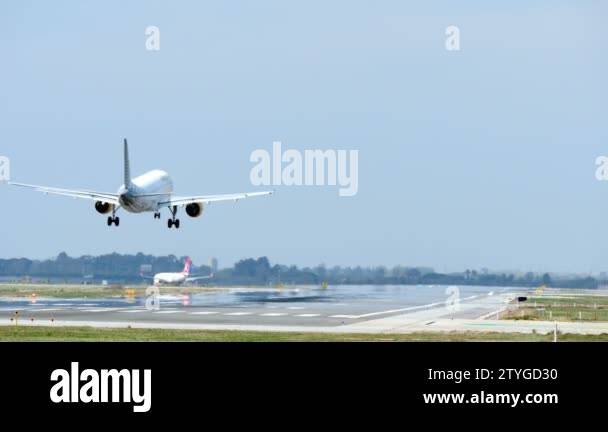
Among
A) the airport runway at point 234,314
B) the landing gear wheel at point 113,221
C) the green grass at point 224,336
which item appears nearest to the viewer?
the green grass at point 224,336

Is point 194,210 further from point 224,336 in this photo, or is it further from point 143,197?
point 224,336

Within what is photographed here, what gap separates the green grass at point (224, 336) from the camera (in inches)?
2778

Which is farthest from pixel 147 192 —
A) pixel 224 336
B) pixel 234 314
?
pixel 224 336

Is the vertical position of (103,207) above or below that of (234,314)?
above

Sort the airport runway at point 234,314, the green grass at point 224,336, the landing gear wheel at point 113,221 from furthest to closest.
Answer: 1. the landing gear wheel at point 113,221
2. the airport runway at point 234,314
3. the green grass at point 224,336

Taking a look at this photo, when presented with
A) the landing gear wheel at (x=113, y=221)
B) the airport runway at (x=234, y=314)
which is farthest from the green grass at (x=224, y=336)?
the landing gear wheel at (x=113, y=221)

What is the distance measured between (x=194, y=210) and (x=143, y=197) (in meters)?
7.36

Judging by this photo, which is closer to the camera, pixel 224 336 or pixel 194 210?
pixel 224 336

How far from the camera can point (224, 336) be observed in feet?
239

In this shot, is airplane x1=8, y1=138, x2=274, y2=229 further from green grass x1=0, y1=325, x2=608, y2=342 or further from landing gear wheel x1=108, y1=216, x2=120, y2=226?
green grass x1=0, y1=325, x2=608, y2=342

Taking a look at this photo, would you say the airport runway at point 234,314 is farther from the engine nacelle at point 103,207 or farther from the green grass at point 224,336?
the engine nacelle at point 103,207
